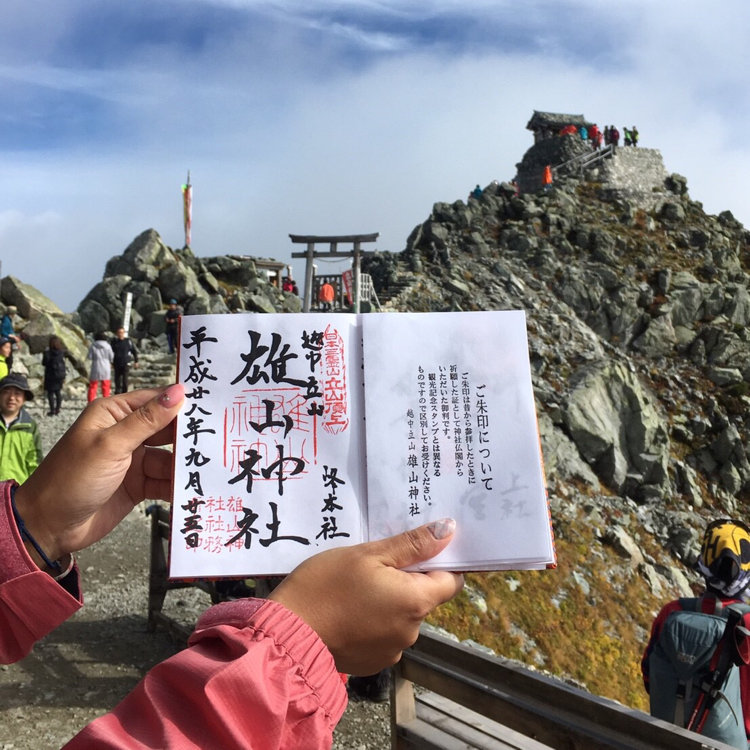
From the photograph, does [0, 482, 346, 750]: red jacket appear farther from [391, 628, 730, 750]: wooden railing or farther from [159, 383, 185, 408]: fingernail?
[391, 628, 730, 750]: wooden railing

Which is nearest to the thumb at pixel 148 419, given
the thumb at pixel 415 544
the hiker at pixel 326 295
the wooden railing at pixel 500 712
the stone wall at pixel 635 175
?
the thumb at pixel 415 544

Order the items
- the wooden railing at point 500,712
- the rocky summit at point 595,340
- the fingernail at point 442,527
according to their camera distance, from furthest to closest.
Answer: the rocky summit at point 595,340 → the wooden railing at point 500,712 → the fingernail at point 442,527

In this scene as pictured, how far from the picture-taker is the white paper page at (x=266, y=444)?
6.07ft

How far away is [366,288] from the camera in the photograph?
2555cm

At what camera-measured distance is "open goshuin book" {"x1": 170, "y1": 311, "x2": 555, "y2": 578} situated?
1835 millimetres

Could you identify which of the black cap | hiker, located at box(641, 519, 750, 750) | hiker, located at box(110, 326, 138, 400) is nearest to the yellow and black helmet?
hiker, located at box(641, 519, 750, 750)

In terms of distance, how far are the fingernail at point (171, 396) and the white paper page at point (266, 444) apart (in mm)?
105

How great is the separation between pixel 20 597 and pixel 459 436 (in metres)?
1.23

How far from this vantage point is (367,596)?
146 cm

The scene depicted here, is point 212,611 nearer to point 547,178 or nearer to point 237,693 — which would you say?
point 237,693

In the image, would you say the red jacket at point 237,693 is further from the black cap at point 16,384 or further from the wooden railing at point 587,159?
the wooden railing at point 587,159

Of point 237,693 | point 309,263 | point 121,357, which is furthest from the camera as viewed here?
point 309,263

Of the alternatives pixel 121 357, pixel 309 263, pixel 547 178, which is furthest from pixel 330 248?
pixel 547 178

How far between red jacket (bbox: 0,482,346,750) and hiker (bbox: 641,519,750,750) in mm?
2796
